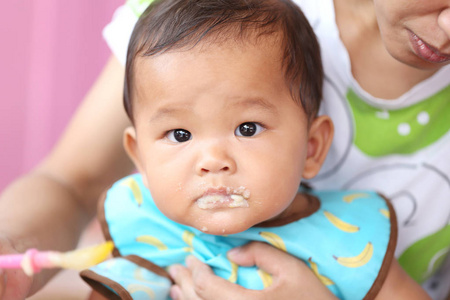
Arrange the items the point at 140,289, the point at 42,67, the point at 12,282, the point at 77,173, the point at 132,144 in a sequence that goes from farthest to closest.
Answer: the point at 42,67
the point at 77,173
the point at 132,144
the point at 140,289
the point at 12,282

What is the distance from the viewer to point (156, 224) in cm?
106

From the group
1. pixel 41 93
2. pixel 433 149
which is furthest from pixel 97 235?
pixel 433 149

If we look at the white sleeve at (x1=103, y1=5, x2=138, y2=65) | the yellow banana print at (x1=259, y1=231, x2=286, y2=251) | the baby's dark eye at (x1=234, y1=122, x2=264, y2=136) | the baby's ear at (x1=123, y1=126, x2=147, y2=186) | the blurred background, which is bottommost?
the blurred background

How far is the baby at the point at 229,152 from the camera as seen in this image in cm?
90

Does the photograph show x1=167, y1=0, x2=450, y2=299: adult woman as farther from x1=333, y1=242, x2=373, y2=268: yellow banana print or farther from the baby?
x1=333, y1=242, x2=373, y2=268: yellow banana print

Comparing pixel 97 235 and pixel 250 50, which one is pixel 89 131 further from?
pixel 97 235

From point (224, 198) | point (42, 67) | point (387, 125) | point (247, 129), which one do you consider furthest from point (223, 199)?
point (42, 67)

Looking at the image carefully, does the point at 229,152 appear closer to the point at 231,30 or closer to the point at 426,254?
the point at 231,30

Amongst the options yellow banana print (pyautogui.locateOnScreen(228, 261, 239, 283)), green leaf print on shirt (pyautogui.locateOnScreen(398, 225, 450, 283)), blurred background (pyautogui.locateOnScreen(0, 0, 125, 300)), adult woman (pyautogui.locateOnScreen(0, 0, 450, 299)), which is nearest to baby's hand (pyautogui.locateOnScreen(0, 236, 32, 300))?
adult woman (pyautogui.locateOnScreen(0, 0, 450, 299))

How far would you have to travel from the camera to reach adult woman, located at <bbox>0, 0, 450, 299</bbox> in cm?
95

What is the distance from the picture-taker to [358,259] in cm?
101

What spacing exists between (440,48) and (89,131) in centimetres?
75

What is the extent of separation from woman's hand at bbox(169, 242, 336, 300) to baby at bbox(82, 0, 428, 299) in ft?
0.06

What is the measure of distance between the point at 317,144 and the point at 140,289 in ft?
1.31
